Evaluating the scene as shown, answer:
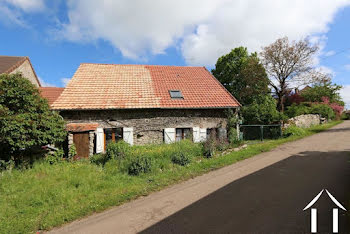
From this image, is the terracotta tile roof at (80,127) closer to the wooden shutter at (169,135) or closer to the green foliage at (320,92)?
the wooden shutter at (169,135)

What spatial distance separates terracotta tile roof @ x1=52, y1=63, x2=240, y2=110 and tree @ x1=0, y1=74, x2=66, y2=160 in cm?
209

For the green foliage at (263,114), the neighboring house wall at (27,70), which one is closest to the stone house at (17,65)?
the neighboring house wall at (27,70)

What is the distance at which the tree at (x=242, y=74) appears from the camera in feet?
58.5

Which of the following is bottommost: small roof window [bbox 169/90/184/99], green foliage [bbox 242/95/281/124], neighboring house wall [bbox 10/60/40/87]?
green foliage [bbox 242/95/281/124]

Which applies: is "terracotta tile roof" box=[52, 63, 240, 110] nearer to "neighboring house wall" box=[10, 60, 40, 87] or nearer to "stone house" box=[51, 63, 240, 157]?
"stone house" box=[51, 63, 240, 157]

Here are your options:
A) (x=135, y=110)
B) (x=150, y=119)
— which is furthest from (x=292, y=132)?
(x=135, y=110)

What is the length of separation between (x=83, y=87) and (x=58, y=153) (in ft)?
14.5

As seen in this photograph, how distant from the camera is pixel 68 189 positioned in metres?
5.18

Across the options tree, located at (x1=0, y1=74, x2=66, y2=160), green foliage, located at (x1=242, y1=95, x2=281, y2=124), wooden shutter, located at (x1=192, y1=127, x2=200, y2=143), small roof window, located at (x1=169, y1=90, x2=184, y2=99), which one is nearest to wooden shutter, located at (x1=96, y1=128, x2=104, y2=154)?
tree, located at (x1=0, y1=74, x2=66, y2=160)

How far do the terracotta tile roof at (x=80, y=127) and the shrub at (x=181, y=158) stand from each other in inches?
173

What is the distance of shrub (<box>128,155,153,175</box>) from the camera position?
624 cm

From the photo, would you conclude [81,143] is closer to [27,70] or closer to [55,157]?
[55,157]

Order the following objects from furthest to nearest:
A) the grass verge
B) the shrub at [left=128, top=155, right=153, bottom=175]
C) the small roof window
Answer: the small roof window → the shrub at [left=128, top=155, right=153, bottom=175] → the grass verge

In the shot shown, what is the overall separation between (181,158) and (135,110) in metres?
4.27
